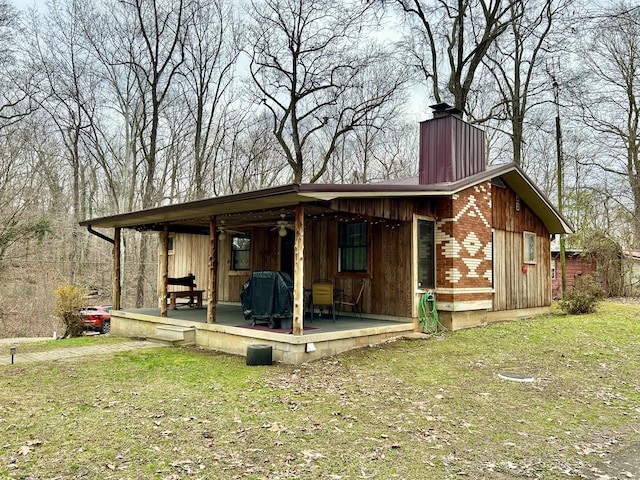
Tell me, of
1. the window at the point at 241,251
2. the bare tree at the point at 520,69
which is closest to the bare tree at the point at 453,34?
the bare tree at the point at 520,69

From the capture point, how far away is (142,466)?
354 centimetres

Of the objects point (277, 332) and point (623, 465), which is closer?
point (623, 465)

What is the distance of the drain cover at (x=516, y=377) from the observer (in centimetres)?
609

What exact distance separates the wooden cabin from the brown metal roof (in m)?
0.03

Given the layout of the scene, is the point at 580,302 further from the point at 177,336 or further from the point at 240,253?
the point at 177,336

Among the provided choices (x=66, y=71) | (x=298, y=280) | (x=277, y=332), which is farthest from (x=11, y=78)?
(x=298, y=280)

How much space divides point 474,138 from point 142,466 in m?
9.55

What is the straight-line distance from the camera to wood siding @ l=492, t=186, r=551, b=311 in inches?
427

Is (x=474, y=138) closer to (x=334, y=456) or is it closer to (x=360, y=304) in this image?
(x=360, y=304)

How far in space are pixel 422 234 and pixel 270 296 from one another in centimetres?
331

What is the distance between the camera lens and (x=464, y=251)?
31.3 ft

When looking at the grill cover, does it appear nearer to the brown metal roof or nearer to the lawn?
the lawn

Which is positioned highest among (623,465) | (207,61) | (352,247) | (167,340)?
(207,61)

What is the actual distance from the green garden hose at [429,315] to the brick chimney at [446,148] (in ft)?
8.32
